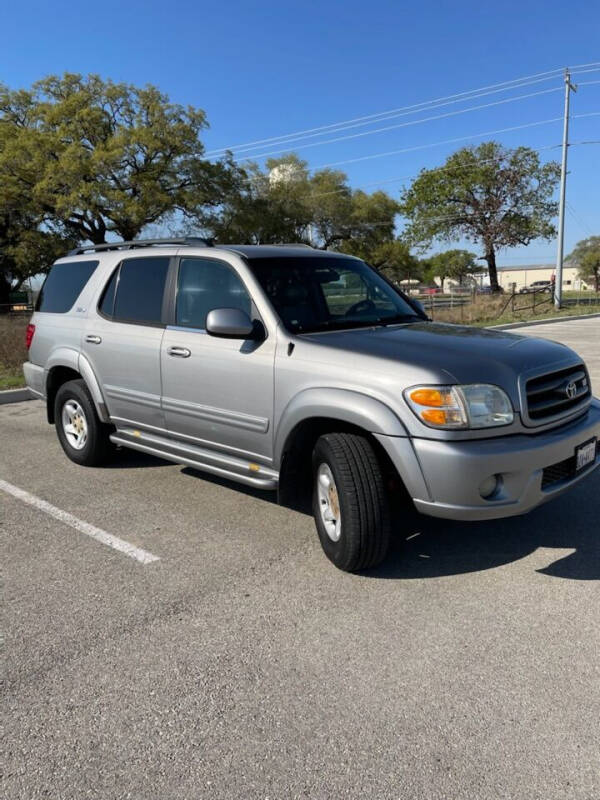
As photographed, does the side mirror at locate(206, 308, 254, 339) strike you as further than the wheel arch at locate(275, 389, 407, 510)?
Yes

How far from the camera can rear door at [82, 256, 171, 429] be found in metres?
4.76

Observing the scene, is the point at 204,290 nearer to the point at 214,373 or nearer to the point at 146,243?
the point at 214,373

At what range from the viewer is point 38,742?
2.38 meters

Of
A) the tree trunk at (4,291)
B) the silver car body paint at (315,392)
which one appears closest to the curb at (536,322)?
the silver car body paint at (315,392)

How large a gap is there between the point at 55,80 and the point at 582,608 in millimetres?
41961

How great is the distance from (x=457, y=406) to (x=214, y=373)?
1681 mm

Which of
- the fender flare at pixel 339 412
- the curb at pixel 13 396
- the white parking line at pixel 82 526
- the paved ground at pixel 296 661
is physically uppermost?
the fender flare at pixel 339 412

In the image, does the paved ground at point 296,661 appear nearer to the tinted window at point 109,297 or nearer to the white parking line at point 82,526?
the white parking line at point 82,526

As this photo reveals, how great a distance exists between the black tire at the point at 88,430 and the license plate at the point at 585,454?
3.73 meters

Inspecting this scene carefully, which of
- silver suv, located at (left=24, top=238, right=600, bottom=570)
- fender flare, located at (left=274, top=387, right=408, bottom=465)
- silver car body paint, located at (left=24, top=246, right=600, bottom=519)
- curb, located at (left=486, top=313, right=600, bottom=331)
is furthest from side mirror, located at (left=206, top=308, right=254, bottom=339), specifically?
curb, located at (left=486, top=313, right=600, bottom=331)

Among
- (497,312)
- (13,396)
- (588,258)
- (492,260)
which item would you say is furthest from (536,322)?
(588,258)

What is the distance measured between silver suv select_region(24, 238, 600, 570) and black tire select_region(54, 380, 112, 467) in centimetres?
2

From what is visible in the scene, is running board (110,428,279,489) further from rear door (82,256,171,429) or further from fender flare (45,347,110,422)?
fender flare (45,347,110,422)

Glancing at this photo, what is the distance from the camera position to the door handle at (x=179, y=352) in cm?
439
